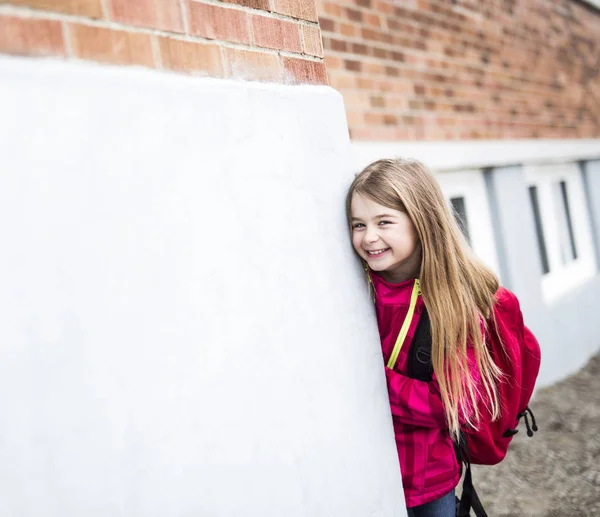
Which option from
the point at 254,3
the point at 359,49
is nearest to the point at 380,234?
the point at 254,3

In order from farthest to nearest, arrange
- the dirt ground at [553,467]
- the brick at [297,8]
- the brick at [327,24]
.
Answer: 1. the dirt ground at [553,467]
2. the brick at [327,24]
3. the brick at [297,8]

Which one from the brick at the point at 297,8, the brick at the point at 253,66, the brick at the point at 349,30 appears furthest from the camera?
the brick at the point at 349,30

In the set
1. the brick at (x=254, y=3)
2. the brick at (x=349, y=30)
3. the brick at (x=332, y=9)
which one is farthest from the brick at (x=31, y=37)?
the brick at (x=349, y=30)

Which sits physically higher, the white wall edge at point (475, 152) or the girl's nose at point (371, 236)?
the white wall edge at point (475, 152)

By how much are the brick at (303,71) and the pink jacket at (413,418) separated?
0.64 metres

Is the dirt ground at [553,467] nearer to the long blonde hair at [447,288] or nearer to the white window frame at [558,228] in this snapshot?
the white window frame at [558,228]

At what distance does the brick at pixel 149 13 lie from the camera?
115 centimetres

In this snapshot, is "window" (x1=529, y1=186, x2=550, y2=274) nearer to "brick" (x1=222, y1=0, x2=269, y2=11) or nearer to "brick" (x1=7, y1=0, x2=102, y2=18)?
"brick" (x1=222, y1=0, x2=269, y2=11)

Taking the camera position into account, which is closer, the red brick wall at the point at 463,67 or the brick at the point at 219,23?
the brick at the point at 219,23

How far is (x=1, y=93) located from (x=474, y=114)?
3.84m

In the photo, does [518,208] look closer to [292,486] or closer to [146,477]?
[292,486]

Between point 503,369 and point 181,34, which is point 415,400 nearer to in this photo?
point 503,369

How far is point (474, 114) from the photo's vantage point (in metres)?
4.22

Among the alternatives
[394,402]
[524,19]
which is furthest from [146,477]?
[524,19]
